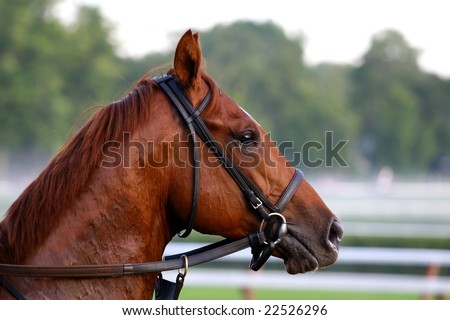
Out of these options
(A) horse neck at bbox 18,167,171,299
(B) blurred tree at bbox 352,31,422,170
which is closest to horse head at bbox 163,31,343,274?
(A) horse neck at bbox 18,167,171,299

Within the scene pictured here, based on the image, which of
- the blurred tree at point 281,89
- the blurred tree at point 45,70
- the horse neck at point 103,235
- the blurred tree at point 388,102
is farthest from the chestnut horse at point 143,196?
the blurred tree at point 388,102

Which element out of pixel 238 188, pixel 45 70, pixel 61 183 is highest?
pixel 45 70

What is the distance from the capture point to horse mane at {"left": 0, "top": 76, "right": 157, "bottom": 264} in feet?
9.20

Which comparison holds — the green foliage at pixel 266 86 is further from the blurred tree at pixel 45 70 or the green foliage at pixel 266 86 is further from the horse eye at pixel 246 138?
the horse eye at pixel 246 138

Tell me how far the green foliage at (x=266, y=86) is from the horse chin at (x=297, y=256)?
3.72 ft

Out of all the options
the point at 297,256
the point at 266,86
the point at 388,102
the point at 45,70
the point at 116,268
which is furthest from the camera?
the point at 388,102

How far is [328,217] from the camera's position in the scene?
3.09 metres

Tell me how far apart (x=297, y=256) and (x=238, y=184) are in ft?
1.41

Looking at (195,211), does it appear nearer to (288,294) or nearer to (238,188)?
(238,188)

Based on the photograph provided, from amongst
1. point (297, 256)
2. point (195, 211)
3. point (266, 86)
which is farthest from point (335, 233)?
point (266, 86)

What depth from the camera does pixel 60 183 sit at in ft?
9.30

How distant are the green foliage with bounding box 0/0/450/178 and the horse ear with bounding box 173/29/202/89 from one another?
54 centimetres

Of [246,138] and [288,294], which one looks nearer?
[246,138]

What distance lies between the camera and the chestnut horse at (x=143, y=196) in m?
2.80
